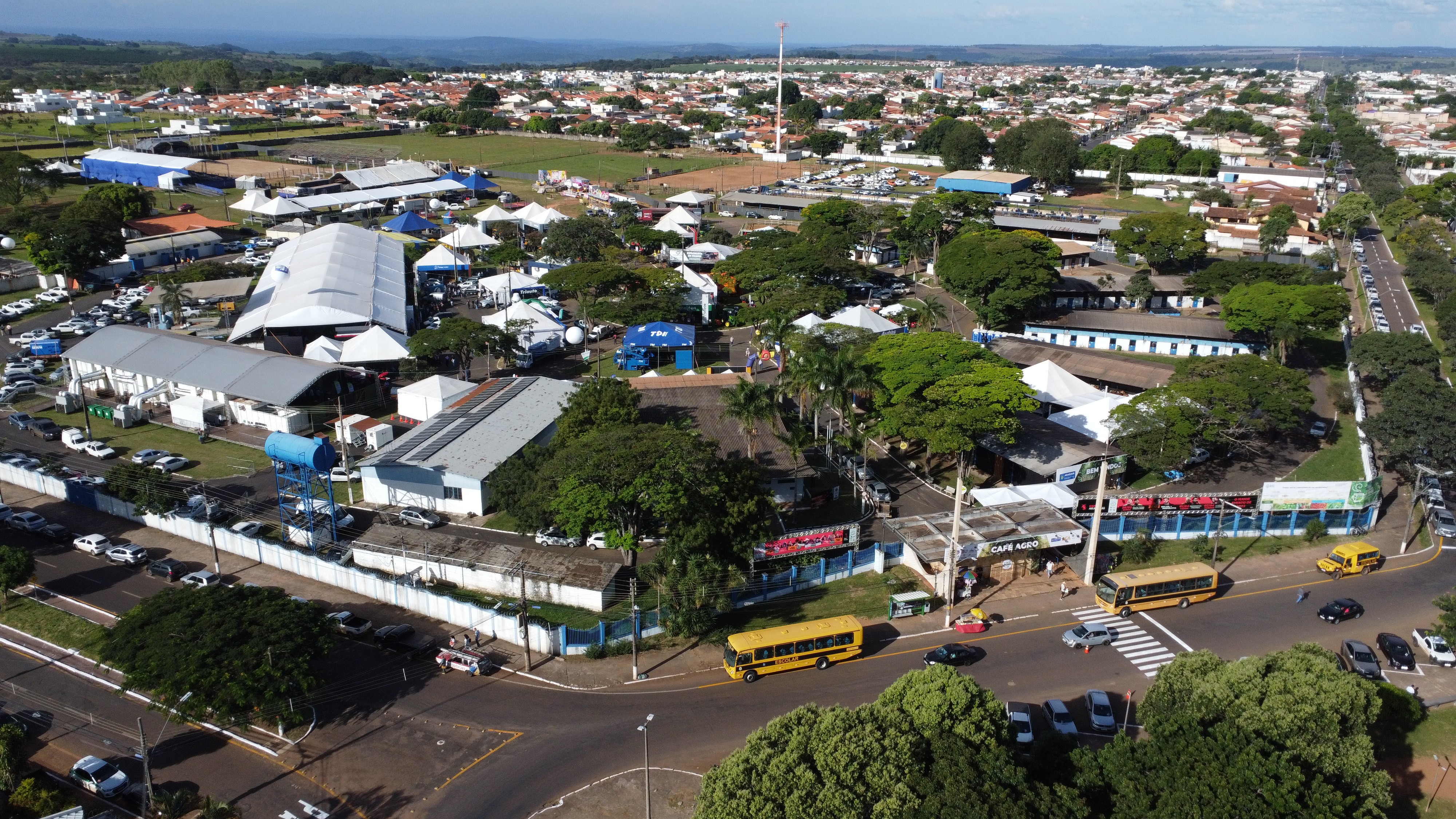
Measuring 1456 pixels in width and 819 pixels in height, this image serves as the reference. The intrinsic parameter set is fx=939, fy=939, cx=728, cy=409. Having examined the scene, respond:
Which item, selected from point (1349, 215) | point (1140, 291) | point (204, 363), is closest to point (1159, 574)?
point (1140, 291)

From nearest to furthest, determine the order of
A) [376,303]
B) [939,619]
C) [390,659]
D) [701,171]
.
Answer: [390,659], [939,619], [376,303], [701,171]

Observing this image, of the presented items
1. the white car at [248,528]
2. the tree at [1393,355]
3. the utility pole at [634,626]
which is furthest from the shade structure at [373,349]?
the tree at [1393,355]

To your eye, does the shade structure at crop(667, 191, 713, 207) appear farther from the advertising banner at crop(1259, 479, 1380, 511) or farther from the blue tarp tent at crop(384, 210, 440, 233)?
the advertising banner at crop(1259, 479, 1380, 511)

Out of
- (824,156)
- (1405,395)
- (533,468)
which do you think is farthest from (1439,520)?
(824,156)

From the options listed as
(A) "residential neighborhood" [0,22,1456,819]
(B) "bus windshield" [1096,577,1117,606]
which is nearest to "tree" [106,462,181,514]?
(A) "residential neighborhood" [0,22,1456,819]

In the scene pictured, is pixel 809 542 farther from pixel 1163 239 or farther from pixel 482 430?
pixel 1163 239

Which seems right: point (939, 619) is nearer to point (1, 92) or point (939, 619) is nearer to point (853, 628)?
point (853, 628)

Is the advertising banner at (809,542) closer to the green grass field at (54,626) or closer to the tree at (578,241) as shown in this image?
the green grass field at (54,626)
